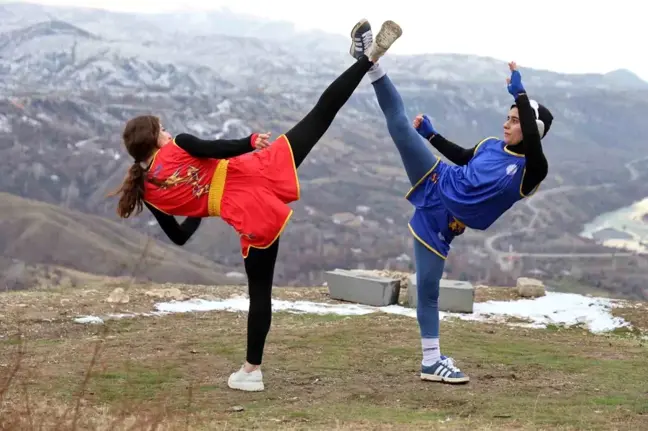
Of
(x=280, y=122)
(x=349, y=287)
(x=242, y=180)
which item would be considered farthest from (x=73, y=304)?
(x=280, y=122)

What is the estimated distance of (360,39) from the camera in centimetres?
554

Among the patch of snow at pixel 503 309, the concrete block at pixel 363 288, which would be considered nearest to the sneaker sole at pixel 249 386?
the patch of snow at pixel 503 309

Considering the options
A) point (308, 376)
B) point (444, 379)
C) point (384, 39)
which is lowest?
point (308, 376)

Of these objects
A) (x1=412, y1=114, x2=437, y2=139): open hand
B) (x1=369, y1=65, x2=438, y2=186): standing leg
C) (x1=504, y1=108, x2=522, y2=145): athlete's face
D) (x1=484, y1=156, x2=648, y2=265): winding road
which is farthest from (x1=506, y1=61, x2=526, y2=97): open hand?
(x1=484, y1=156, x2=648, y2=265): winding road

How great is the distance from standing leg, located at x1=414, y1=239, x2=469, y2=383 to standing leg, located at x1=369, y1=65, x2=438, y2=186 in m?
0.57

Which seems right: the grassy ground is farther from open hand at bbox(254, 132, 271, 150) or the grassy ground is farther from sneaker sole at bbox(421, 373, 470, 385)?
open hand at bbox(254, 132, 271, 150)

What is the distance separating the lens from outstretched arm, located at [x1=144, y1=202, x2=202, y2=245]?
5090 millimetres

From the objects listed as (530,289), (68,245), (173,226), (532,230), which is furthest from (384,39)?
(532,230)

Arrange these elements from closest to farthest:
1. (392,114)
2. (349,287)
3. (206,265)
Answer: (392,114) < (349,287) < (206,265)

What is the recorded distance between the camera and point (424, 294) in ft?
18.7

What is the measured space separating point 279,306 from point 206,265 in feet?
241

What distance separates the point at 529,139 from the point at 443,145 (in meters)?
0.90

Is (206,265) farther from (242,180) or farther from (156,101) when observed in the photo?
(156,101)

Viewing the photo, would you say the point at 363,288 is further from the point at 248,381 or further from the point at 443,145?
the point at 248,381
